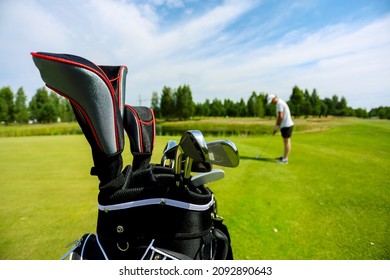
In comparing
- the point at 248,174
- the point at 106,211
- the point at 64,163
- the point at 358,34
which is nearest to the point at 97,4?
the point at 106,211

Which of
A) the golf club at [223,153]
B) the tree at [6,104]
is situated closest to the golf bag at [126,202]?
the golf club at [223,153]

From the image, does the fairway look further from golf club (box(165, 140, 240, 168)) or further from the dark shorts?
golf club (box(165, 140, 240, 168))

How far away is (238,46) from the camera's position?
1824 millimetres

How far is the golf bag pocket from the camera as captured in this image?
74cm

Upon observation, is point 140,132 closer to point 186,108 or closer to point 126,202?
point 126,202

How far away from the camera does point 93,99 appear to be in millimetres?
664

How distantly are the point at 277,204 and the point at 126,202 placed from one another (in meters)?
1.41

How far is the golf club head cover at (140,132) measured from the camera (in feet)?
3.26

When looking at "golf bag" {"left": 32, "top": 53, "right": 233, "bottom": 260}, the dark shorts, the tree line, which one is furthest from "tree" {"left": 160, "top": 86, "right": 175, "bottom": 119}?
"golf bag" {"left": 32, "top": 53, "right": 233, "bottom": 260}

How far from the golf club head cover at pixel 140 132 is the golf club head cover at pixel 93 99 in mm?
174

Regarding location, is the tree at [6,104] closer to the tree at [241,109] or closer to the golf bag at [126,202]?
the golf bag at [126,202]

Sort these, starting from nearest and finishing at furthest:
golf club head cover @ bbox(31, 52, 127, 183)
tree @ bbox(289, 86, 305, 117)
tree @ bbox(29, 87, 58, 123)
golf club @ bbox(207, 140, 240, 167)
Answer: golf club head cover @ bbox(31, 52, 127, 183)
golf club @ bbox(207, 140, 240, 167)
tree @ bbox(289, 86, 305, 117)
tree @ bbox(29, 87, 58, 123)

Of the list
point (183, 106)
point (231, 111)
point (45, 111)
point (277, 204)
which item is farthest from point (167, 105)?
point (45, 111)
